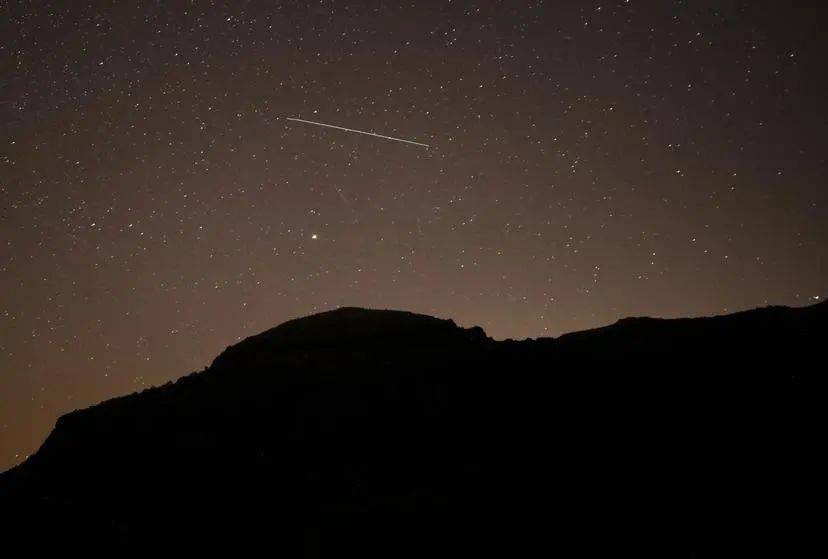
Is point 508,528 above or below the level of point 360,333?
below

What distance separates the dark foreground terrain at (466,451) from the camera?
35.4 feet

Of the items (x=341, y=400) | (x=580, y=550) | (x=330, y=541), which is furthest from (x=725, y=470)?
(x=341, y=400)

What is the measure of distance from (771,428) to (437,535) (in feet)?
27.1

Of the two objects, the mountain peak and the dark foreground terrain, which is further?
the mountain peak

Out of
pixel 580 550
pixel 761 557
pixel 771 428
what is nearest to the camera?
pixel 761 557

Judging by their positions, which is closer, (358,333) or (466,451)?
(466,451)

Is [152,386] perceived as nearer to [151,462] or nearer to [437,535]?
[151,462]

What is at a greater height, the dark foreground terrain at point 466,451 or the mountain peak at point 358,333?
the mountain peak at point 358,333

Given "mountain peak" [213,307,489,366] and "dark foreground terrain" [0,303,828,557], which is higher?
"mountain peak" [213,307,489,366]

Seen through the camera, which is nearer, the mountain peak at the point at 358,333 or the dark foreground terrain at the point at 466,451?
the dark foreground terrain at the point at 466,451

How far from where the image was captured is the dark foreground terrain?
425 inches

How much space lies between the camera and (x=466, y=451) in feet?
45.9

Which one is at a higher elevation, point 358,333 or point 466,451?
point 358,333

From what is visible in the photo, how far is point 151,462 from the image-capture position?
16438mm
